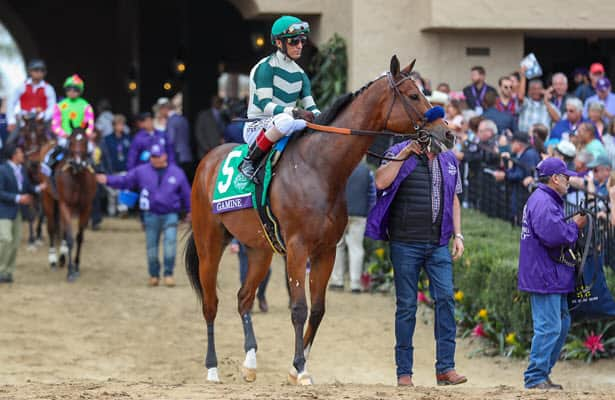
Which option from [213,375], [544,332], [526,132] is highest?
[526,132]

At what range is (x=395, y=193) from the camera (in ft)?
27.5

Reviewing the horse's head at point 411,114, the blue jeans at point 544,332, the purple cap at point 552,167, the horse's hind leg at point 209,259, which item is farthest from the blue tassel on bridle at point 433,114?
the horse's hind leg at point 209,259

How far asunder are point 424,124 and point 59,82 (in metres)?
23.3

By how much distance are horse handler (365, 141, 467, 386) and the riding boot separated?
3.25ft

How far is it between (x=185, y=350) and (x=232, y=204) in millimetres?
2736

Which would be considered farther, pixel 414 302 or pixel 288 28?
pixel 288 28

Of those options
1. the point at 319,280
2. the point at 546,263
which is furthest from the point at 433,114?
the point at 319,280

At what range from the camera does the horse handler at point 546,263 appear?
810cm

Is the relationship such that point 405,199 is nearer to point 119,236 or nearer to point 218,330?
point 218,330

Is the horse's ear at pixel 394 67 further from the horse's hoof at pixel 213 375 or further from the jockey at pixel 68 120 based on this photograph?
the jockey at pixel 68 120

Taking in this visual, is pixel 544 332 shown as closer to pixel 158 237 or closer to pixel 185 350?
pixel 185 350

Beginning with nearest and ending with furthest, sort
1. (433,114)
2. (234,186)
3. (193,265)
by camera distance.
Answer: (433,114) < (234,186) < (193,265)

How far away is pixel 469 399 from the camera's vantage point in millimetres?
6949

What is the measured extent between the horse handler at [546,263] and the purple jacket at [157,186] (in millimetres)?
7436
